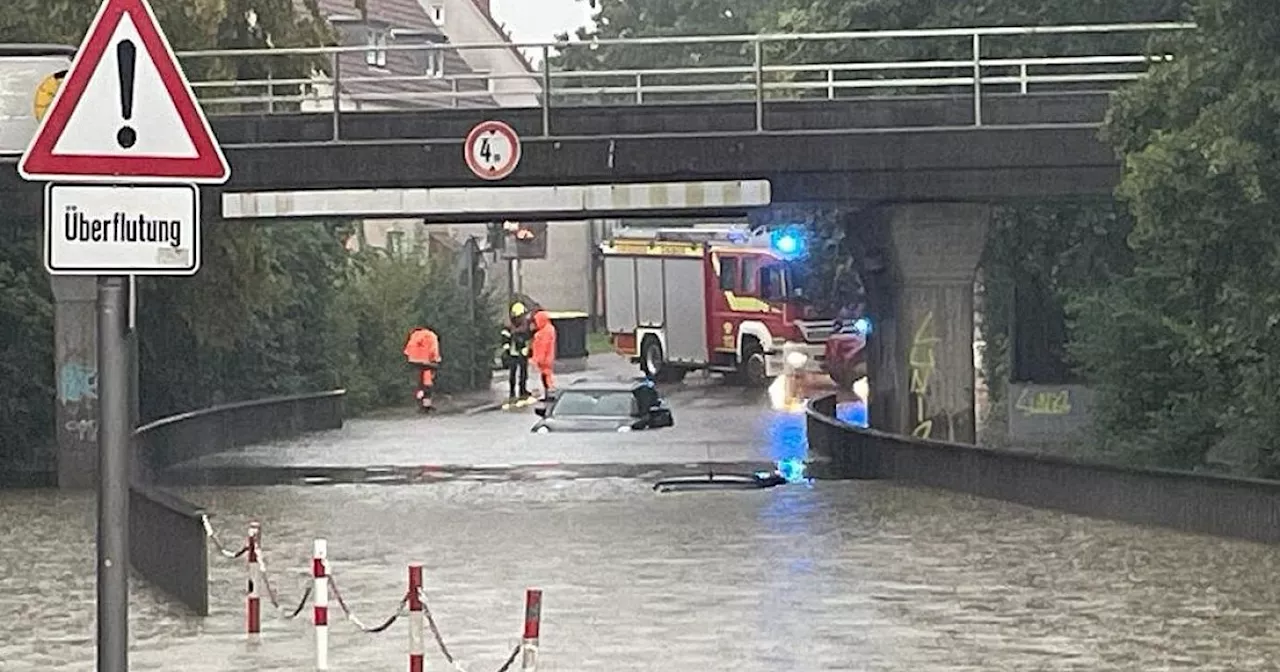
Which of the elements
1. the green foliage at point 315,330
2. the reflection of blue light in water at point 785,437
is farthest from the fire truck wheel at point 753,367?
the reflection of blue light in water at point 785,437

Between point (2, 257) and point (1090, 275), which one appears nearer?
point (2, 257)

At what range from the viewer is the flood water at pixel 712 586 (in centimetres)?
1537

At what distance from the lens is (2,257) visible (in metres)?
36.2

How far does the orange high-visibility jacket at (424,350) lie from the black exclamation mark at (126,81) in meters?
47.3

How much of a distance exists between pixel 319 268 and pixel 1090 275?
16.3m

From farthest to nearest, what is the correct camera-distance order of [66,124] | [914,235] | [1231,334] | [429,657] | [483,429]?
[483,429], [914,235], [1231,334], [429,657], [66,124]

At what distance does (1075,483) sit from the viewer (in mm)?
26328

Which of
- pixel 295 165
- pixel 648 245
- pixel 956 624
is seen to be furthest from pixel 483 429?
A: pixel 956 624

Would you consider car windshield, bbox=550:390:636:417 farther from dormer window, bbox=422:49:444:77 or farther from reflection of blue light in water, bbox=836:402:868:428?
dormer window, bbox=422:49:444:77

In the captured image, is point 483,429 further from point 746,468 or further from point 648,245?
point 648,245

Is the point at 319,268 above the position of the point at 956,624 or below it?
above

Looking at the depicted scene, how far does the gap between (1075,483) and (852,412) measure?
24.6 meters

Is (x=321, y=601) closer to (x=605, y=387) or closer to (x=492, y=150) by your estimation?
(x=492, y=150)

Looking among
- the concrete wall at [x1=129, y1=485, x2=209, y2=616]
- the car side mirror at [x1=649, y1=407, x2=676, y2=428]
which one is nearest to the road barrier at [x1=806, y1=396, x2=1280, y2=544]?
the car side mirror at [x1=649, y1=407, x2=676, y2=428]
